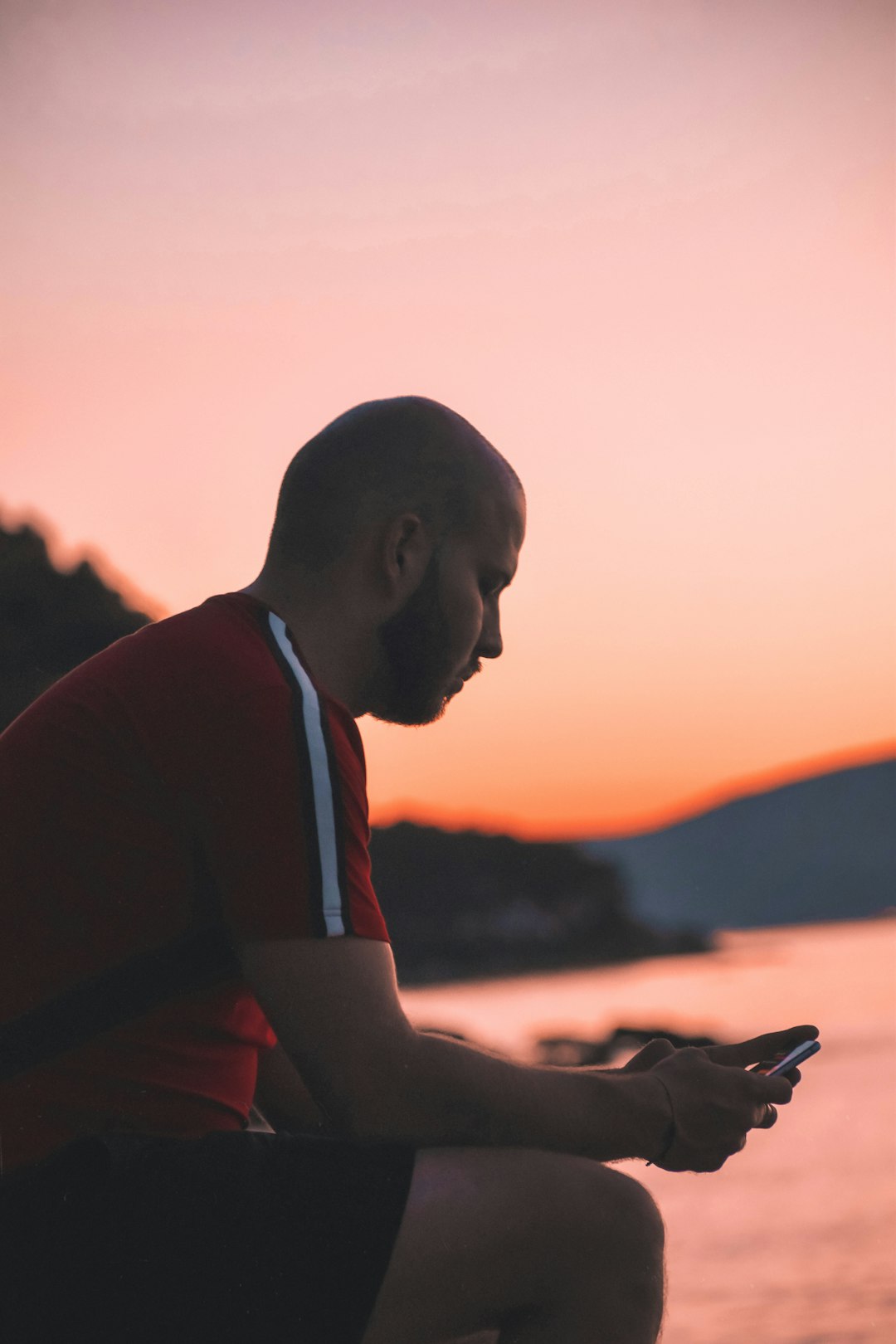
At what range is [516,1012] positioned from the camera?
40281 mm

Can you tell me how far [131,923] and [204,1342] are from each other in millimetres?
451

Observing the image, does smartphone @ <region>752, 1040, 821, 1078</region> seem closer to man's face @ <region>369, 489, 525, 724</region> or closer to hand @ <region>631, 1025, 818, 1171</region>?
hand @ <region>631, 1025, 818, 1171</region>

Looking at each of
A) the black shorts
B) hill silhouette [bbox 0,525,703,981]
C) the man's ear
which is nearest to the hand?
the black shorts

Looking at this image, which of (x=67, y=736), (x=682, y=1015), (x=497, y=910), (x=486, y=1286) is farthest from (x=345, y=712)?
(x=497, y=910)

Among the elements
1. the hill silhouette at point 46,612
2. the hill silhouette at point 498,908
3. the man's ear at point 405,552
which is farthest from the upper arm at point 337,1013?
the hill silhouette at point 498,908

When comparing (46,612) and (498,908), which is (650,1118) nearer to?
(46,612)

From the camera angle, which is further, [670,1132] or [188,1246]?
[670,1132]

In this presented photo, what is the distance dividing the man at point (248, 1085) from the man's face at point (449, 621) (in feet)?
1.04

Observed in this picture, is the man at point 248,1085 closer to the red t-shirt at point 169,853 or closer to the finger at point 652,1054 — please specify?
the red t-shirt at point 169,853

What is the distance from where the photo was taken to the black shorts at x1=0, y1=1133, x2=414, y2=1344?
1475 millimetres

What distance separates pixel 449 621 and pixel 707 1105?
0.74 metres

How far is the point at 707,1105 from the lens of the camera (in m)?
1.73

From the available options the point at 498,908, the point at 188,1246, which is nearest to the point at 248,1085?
the point at 188,1246

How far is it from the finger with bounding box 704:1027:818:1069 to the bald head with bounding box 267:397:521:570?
817 mm
